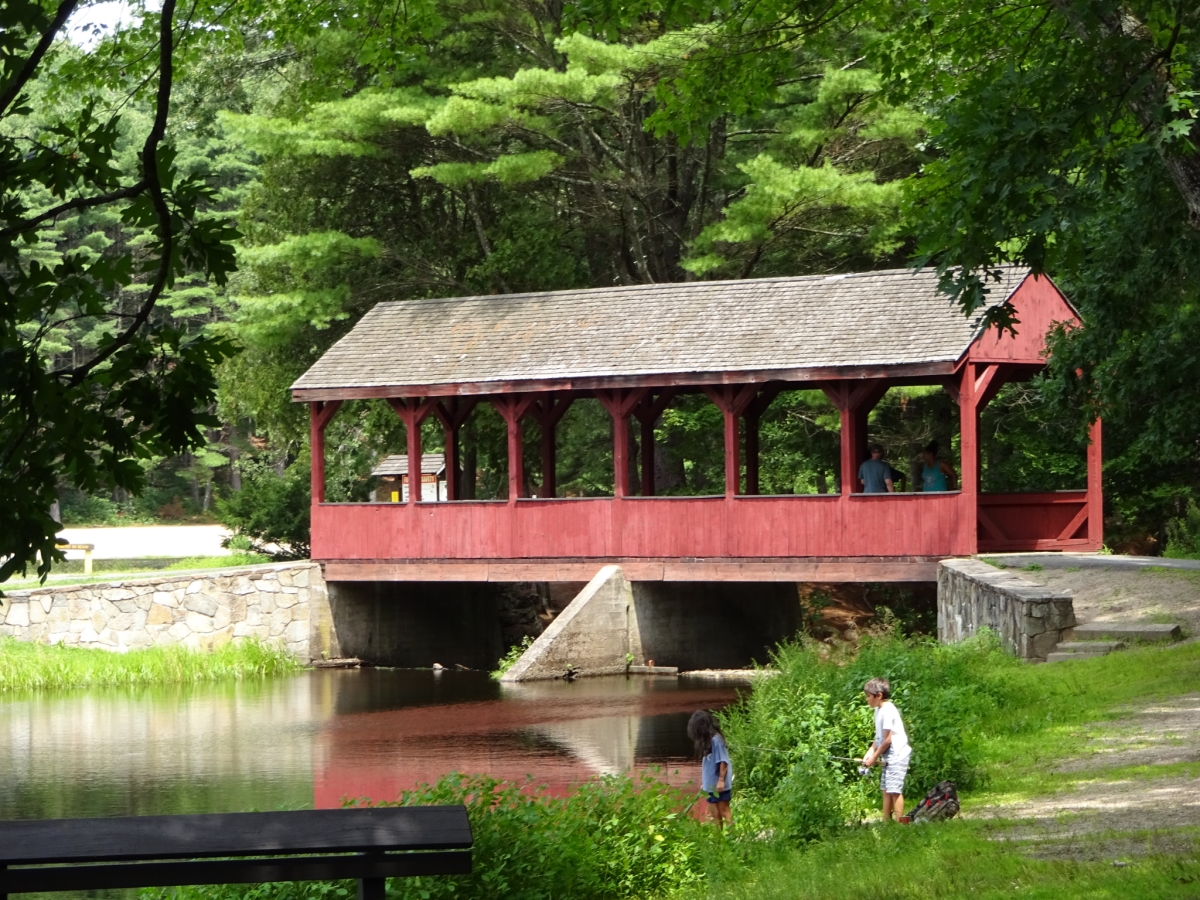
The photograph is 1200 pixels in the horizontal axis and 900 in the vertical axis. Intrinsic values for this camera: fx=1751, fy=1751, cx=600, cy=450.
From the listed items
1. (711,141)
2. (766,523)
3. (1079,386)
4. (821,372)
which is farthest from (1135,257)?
(711,141)

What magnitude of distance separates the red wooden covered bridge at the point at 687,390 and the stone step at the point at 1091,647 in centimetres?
730

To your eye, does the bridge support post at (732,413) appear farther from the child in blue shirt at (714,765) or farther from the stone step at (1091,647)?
the child in blue shirt at (714,765)

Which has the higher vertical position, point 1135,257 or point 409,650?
point 1135,257

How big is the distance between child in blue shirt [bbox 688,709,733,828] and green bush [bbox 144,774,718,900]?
0.25 metres

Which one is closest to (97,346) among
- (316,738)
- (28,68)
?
(28,68)

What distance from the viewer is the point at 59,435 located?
5.25 metres

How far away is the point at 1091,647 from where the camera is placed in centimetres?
1499

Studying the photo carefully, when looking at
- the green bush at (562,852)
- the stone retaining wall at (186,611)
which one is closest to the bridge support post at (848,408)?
the stone retaining wall at (186,611)

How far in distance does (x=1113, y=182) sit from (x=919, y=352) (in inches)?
529

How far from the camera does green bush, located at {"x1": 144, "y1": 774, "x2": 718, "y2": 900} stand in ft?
30.3

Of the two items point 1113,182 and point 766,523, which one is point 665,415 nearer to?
point 766,523

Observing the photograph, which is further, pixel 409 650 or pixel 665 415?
pixel 665 415

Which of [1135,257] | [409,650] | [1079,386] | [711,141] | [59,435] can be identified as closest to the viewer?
[59,435]

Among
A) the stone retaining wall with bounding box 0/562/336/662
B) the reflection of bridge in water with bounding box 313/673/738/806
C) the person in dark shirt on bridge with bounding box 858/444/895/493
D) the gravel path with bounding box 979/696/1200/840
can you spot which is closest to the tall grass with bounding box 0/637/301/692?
the stone retaining wall with bounding box 0/562/336/662
